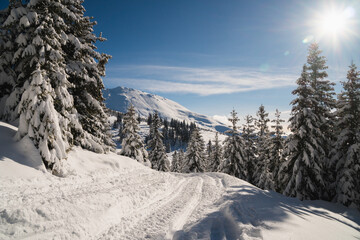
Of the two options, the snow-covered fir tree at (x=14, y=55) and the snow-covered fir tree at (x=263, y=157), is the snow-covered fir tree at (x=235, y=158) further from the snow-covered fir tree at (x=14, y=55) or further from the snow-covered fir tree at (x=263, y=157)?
the snow-covered fir tree at (x=14, y=55)

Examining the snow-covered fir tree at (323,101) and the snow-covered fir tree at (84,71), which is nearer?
the snow-covered fir tree at (84,71)

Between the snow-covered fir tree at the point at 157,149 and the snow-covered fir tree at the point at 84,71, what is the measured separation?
721 inches

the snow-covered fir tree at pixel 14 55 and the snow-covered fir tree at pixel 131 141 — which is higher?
the snow-covered fir tree at pixel 14 55

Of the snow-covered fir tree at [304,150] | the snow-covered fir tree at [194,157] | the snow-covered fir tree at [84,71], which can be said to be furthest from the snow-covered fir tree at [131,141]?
the snow-covered fir tree at [304,150]

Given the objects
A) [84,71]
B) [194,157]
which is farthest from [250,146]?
[84,71]

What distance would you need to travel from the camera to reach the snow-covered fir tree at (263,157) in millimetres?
27812

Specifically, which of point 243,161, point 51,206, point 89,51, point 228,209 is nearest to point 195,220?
point 228,209

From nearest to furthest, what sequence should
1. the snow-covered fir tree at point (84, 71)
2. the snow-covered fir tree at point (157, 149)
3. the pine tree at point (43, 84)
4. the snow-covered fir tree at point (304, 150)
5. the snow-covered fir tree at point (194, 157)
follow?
1. the pine tree at point (43, 84)
2. the snow-covered fir tree at point (84, 71)
3. the snow-covered fir tree at point (304, 150)
4. the snow-covered fir tree at point (157, 149)
5. the snow-covered fir tree at point (194, 157)

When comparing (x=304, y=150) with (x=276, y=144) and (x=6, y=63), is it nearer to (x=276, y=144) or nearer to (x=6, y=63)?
(x=276, y=144)

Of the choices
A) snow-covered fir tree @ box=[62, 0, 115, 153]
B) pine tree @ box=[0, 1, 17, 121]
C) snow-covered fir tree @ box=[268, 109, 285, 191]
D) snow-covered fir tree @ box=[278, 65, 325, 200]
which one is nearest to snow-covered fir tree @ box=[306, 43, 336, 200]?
snow-covered fir tree @ box=[278, 65, 325, 200]

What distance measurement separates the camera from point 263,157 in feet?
95.8

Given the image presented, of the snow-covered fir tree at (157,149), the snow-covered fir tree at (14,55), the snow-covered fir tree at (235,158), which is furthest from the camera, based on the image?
the snow-covered fir tree at (157,149)

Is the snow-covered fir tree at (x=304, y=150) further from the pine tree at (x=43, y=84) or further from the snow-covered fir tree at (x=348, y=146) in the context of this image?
the pine tree at (x=43, y=84)

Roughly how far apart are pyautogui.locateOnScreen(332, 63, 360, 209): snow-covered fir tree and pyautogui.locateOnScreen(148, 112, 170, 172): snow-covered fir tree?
81.9ft
